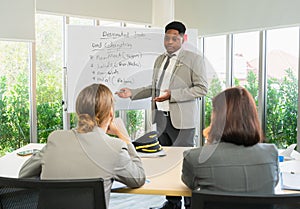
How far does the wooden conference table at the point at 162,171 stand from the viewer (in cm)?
166

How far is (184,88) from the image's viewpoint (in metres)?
2.58

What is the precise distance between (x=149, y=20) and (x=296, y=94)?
2.08 meters

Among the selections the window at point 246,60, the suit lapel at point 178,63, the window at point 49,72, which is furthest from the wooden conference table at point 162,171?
the window at point 246,60

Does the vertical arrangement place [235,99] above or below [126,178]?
above

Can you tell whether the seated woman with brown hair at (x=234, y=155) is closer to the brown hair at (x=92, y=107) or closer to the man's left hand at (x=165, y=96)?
the brown hair at (x=92, y=107)

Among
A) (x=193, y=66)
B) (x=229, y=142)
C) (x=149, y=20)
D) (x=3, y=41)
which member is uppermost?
(x=149, y=20)

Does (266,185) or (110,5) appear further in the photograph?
(110,5)

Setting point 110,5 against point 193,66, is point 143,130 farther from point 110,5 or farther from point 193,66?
point 110,5

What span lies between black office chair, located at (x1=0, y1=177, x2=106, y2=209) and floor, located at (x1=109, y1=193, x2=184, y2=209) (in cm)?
190

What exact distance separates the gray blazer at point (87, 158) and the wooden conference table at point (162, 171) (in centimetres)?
13

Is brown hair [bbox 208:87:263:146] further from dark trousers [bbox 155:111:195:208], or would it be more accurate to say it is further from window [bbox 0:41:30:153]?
window [bbox 0:41:30:153]

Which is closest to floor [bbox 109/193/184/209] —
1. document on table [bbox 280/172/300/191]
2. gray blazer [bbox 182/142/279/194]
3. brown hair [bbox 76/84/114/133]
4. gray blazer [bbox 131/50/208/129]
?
gray blazer [bbox 131/50/208/129]

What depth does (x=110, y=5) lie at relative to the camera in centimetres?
454

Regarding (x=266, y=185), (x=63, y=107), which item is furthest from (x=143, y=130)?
(x=63, y=107)
